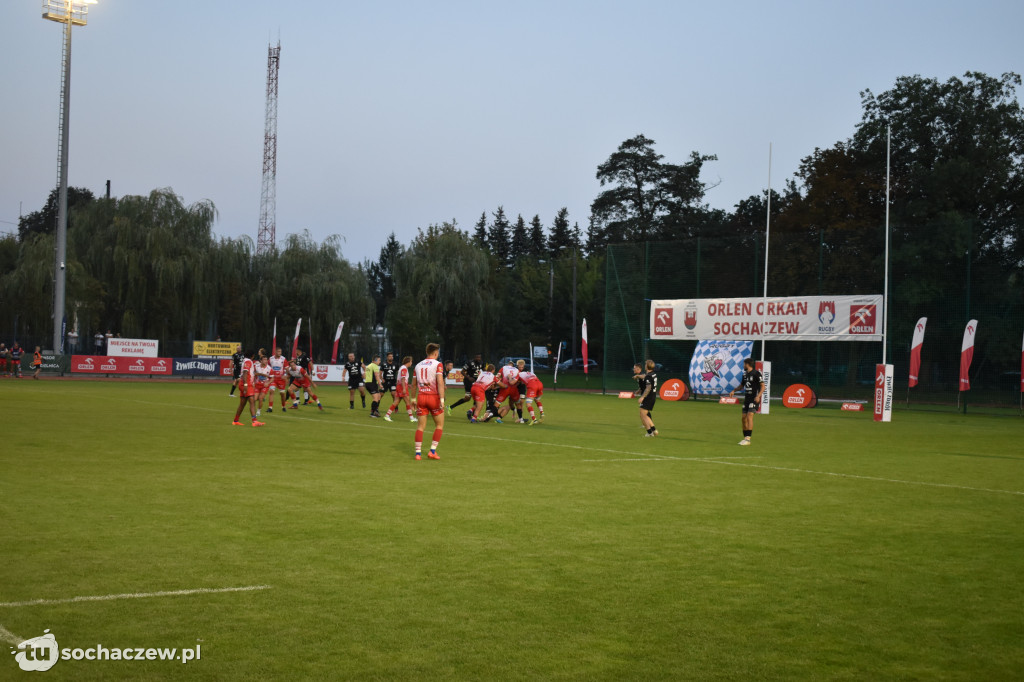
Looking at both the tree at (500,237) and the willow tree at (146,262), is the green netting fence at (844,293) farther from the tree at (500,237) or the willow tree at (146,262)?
the tree at (500,237)

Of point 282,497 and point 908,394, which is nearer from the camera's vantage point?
point 282,497

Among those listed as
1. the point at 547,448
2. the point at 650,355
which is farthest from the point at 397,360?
the point at 547,448

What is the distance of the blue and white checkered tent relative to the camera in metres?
43.4

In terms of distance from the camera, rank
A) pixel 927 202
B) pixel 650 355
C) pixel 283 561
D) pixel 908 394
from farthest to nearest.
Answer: pixel 927 202 < pixel 650 355 < pixel 908 394 < pixel 283 561

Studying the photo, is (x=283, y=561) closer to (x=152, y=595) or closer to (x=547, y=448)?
(x=152, y=595)

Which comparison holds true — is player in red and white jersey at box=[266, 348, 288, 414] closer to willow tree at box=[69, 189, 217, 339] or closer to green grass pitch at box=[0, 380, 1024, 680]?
green grass pitch at box=[0, 380, 1024, 680]

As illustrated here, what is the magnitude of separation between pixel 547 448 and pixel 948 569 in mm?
11410

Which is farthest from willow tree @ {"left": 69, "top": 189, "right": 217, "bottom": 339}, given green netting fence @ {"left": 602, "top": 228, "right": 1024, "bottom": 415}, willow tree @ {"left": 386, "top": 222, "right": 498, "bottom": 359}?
green netting fence @ {"left": 602, "top": 228, "right": 1024, "bottom": 415}

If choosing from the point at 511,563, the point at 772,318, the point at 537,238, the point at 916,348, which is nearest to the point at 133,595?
the point at 511,563

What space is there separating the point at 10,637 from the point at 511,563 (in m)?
3.88

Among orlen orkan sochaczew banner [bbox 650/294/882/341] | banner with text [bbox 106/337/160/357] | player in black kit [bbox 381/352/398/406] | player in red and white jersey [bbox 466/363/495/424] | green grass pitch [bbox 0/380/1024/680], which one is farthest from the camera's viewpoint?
banner with text [bbox 106/337/160/357]

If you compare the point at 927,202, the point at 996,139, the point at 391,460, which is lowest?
the point at 391,460

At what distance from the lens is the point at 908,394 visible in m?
41.3

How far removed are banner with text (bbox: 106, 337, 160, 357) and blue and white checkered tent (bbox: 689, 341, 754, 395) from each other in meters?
30.8
